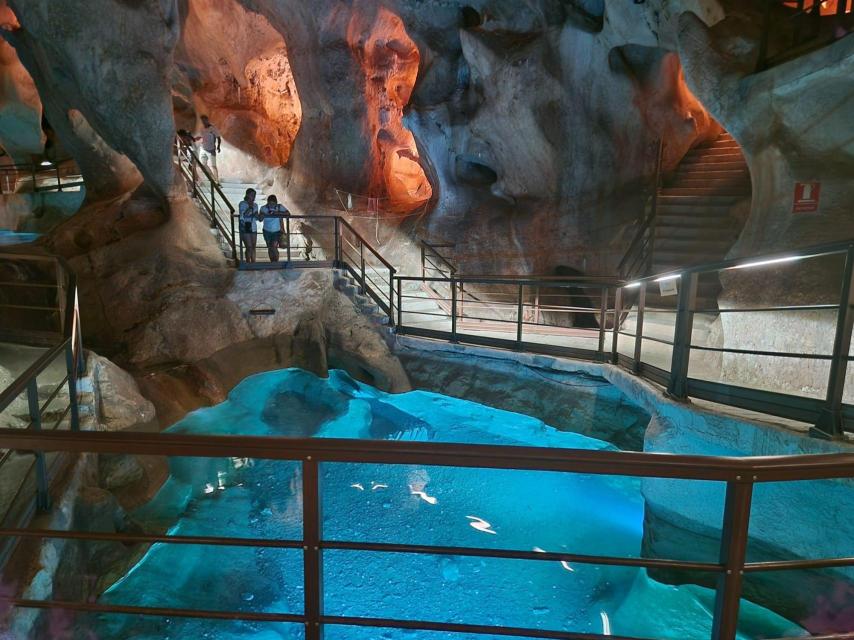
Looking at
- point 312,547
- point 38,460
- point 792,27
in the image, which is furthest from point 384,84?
point 312,547

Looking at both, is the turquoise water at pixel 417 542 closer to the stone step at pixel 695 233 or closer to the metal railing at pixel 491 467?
the metal railing at pixel 491 467

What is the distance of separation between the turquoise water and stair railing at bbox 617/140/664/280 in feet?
15.9

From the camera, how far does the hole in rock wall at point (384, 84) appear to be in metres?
16.8

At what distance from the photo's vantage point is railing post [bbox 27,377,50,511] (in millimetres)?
2820

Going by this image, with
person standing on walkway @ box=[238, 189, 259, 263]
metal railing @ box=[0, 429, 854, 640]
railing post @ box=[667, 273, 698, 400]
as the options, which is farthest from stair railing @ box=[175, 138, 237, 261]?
metal railing @ box=[0, 429, 854, 640]

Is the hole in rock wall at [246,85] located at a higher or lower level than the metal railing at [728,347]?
higher

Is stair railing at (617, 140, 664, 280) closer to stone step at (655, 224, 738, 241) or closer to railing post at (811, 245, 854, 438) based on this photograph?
stone step at (655, 224, 738, 241)

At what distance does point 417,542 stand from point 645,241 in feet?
26.6

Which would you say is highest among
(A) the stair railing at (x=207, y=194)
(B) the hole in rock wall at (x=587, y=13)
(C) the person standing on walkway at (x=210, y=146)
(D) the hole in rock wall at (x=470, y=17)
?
(D) the hole in rock wall at (x=470, y=17)

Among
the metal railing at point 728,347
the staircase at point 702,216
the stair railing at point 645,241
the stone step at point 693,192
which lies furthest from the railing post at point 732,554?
the stone step at point 693,192

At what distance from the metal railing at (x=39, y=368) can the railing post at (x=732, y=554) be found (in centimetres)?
206

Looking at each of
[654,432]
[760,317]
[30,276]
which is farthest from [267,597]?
[30,276]

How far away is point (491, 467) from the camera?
1.54 meters

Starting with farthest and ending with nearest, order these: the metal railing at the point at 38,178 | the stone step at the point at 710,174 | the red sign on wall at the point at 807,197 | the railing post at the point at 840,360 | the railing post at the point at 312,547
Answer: the metal railing at the point at 38,178 < the stone step at the point at 710,174 < the red sign on wall at the point at 807,197 < the railing post at the point at 840,360 < the railing post at the point at 312,547
